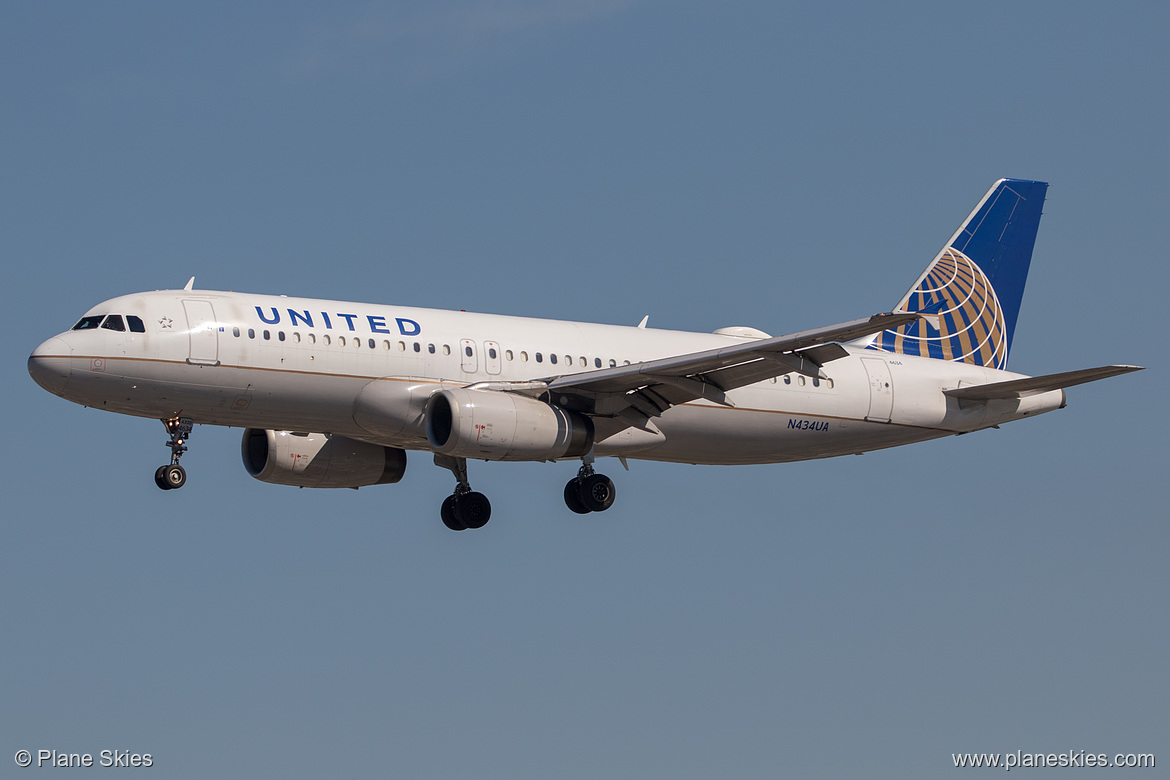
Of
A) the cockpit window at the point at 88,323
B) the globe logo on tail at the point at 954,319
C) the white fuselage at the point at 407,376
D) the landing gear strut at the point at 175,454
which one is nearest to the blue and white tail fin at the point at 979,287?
the globe logo on tail at the point at 954,319

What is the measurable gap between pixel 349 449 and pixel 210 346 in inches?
300

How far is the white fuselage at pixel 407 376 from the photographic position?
36.2m

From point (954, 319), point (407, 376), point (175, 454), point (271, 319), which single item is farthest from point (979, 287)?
point (175, 454)

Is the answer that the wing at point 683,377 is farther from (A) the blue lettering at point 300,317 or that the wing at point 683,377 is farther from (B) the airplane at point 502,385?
(A) the blue lettering at point 300,317

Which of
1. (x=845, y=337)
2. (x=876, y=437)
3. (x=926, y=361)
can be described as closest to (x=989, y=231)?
(x=926, y=361)

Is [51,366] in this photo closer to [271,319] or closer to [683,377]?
[271,319]

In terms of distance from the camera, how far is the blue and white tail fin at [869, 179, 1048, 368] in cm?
4719

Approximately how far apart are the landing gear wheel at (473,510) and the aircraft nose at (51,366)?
11774 mm

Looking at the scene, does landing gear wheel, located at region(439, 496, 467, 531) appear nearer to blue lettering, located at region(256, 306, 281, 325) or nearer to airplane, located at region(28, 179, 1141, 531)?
airplane, located at region(28, 179, 1141, 531)

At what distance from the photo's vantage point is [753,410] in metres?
42.2

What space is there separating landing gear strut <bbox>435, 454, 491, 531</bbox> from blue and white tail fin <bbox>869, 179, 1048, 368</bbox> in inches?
483

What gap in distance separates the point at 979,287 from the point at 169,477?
25342 mm

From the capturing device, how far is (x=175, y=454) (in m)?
37.5

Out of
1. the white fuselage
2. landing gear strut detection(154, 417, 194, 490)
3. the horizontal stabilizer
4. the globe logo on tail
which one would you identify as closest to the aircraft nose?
the white fuselage
